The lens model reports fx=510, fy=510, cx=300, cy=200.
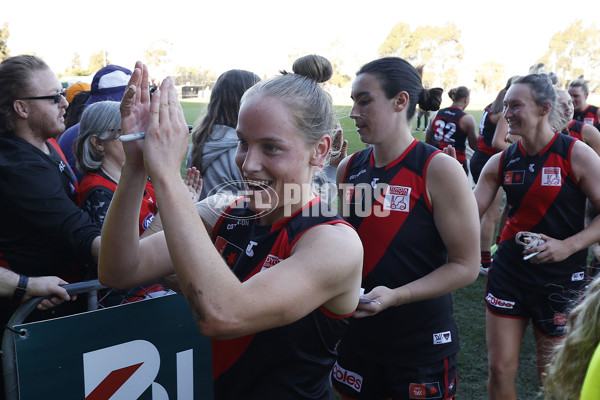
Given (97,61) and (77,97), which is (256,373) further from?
(97,61)

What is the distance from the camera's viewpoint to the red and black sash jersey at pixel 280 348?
1539 millimetres

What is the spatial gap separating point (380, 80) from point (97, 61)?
3592 inches

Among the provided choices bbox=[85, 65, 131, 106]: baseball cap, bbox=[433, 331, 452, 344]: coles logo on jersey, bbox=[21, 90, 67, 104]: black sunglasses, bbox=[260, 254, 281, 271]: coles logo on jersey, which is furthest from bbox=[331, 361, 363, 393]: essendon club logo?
bbox=[85, 65, 131, 106]: baseball cap

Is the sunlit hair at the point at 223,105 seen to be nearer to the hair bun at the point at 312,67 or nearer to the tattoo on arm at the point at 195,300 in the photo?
the hair bun at the point at 312,67

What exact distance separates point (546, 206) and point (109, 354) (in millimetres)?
2781

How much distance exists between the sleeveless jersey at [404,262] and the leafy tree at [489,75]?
68.4m

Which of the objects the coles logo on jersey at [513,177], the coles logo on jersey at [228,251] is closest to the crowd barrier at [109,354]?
the coles logo on jersey at [228,251]

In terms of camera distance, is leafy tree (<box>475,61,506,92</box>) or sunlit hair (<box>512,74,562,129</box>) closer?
sunlit hair (<box>512,74,562,129</box>)

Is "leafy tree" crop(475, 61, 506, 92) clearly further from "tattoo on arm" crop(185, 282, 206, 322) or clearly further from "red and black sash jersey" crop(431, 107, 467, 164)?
"tattoo on arm" crop(185, 282, 206, 322)

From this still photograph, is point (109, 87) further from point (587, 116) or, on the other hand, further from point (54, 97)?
point (587, 116)

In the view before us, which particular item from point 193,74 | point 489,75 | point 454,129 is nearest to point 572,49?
point 489,75

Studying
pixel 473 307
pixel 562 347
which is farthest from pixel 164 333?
pixel 473 307

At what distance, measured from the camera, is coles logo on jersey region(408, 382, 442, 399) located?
2395mm

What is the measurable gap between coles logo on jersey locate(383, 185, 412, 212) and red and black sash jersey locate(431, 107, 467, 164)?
6.07m
